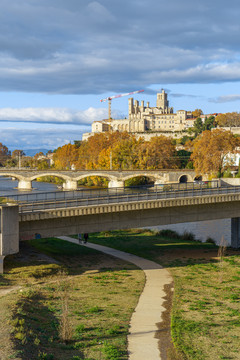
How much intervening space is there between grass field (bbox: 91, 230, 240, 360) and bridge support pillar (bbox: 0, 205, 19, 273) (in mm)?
10753

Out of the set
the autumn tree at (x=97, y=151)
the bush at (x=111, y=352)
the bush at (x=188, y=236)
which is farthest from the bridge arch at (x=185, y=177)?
the bush at (x=111, y=352)

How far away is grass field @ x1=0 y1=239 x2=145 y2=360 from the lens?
1684cm

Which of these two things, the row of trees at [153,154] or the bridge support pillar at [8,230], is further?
the row of trees at [153,154]

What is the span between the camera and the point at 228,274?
106ft

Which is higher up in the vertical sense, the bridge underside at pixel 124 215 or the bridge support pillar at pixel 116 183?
the bridge support pillar at pixel 116 183

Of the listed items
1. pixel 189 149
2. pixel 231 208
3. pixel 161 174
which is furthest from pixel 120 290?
pixel 189 149

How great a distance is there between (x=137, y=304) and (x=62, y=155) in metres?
144

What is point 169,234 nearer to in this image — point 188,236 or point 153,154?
point 188,236

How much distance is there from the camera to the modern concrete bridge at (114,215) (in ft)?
94.8

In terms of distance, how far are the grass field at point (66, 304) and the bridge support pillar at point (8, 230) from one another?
63.7 inches

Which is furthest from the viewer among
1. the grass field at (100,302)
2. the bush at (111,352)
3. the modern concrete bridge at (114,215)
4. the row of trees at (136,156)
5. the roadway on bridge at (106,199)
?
the row of trees at (136,156)

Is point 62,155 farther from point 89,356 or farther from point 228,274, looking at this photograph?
point 89,356

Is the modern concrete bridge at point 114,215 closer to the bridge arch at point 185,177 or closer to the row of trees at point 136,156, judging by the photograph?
the bridge arch at point 185,177

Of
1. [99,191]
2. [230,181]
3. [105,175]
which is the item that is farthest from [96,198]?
[105,175]
